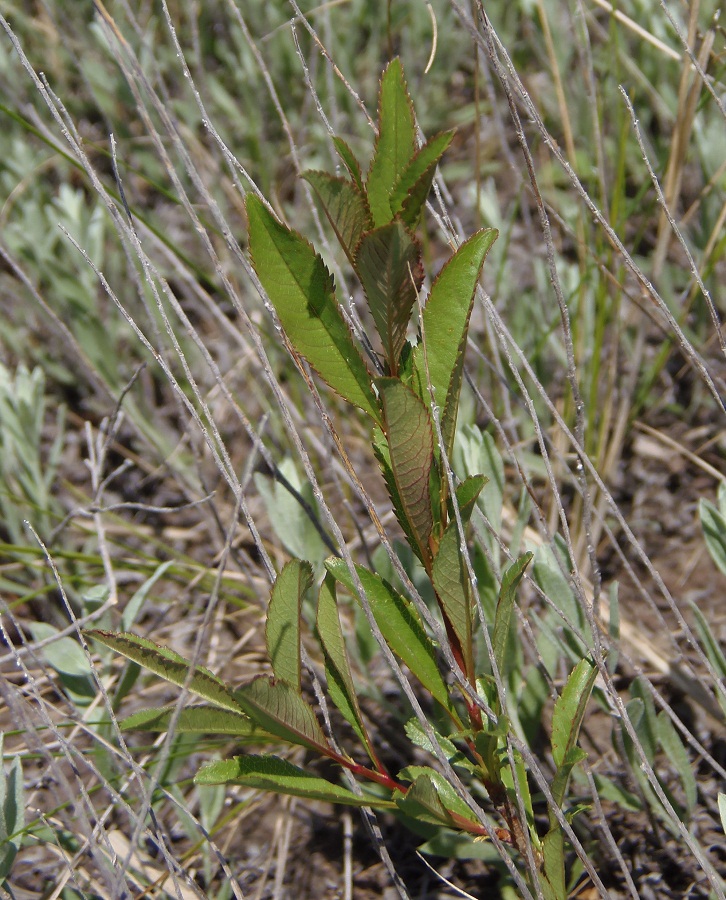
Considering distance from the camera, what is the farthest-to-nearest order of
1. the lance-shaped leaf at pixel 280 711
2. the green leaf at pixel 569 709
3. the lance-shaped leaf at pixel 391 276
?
the green leaf at pixel 569 709, the lance-shaped leaf at pixel 280 711, the lance-shaped leaf at pixel 391 276

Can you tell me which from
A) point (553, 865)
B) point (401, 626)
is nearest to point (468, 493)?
point (401, 626)

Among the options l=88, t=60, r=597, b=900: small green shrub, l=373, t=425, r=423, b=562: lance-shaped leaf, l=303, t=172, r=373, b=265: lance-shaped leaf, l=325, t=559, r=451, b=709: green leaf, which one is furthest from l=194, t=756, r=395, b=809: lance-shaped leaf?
l=303, t=172, r=373, b=265: lance-shaped leaf

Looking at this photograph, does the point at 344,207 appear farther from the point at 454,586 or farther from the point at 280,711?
the point at 280,711

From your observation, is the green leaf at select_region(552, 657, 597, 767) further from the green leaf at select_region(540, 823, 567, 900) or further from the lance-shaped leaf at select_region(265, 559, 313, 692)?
the lance-shaped leaf at select_region(265, 559, 313, 692)

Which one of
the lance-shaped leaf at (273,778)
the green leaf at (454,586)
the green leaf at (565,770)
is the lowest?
the green leaf at (565,770)

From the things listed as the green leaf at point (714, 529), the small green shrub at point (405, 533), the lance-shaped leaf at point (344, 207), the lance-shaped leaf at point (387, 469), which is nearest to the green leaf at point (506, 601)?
the small green shrub at point (405, 533)

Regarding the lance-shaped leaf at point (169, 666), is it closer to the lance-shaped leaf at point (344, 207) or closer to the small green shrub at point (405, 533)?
the small green shrub at point (405, 533)

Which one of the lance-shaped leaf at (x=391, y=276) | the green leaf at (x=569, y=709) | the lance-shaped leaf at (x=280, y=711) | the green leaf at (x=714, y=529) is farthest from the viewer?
the green leaf at (x=714, y=529)

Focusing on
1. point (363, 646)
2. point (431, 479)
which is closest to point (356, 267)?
point (431, 479)
